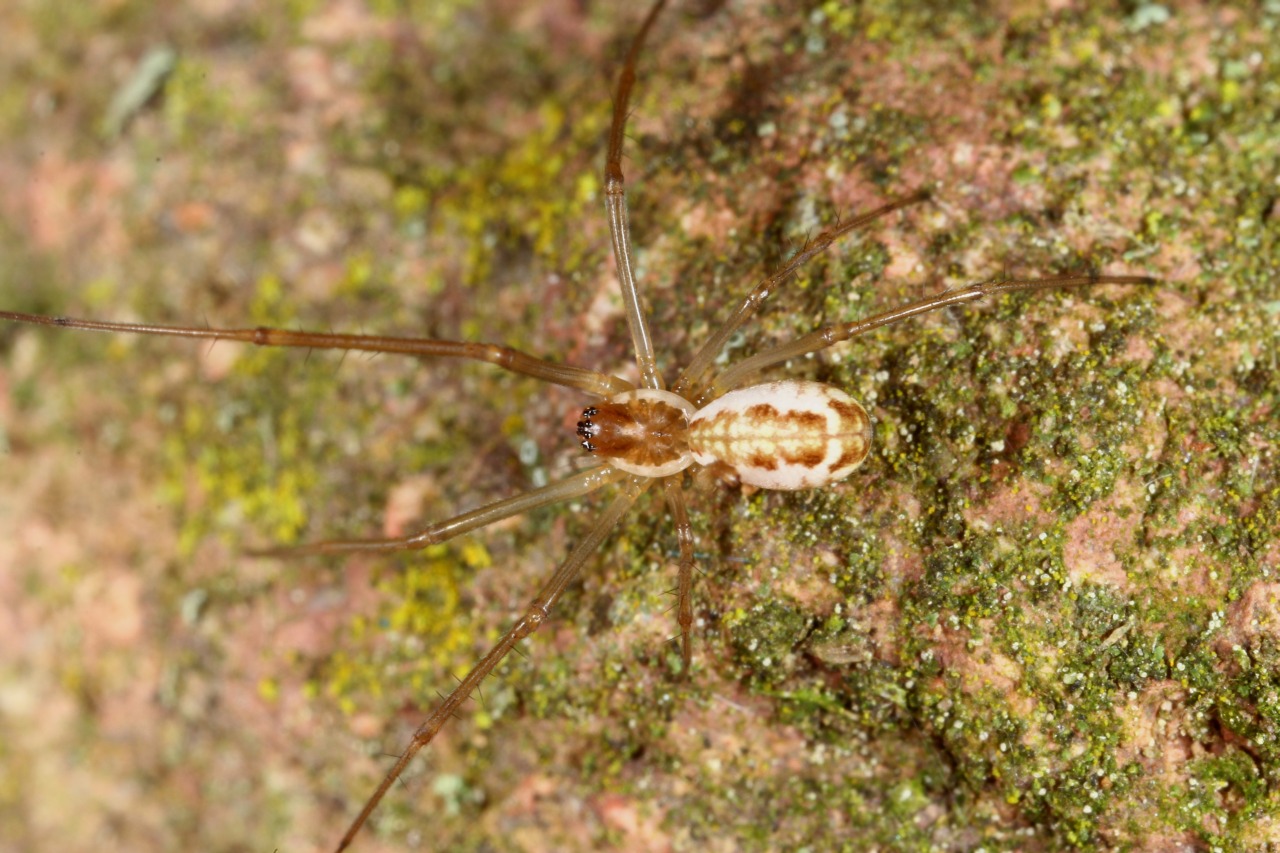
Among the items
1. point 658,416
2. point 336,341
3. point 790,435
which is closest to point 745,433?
Answer: point 790,435

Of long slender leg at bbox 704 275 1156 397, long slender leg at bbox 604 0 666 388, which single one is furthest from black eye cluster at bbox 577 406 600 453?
long slender leg at bbox 704 275 1156 397

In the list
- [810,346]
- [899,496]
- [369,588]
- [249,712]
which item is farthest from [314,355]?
[899,496]

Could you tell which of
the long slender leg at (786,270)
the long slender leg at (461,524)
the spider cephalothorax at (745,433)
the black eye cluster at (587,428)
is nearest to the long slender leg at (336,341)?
the black eye cluster at (587,428)

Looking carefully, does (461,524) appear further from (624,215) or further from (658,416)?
(624,215)

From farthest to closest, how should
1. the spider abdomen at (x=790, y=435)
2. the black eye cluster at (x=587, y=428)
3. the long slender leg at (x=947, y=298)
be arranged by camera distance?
the black eye cluster at (x=587, y=428)
the long slender leg at (x=947, y=298)
the spider abdomen at (x=790, y=435)

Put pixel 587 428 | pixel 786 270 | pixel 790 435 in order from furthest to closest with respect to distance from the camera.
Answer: pixel 587 428, pixel 786 270, pixel 790 435

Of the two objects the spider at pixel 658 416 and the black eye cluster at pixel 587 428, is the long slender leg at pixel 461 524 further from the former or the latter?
the black eye cluster at pixel 587 428

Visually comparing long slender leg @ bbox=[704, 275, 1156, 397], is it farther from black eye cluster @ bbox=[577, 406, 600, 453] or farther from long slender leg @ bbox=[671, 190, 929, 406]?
black eye cluster @ bbox=[577, 406, 600, 453]
